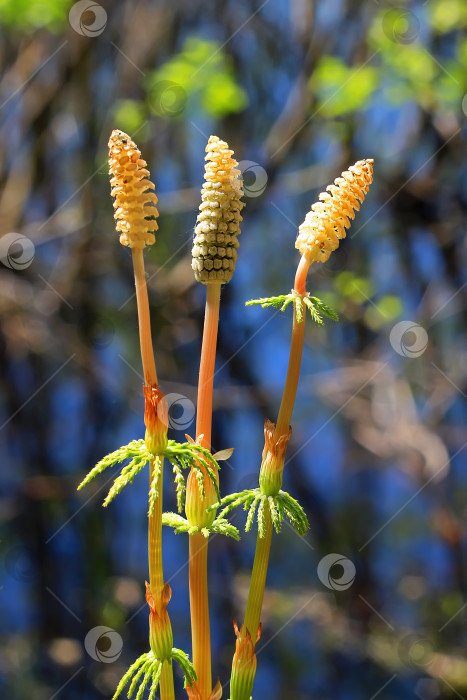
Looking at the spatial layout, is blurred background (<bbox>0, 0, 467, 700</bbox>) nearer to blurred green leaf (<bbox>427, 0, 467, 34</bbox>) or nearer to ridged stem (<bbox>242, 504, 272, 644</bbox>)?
blurred green leaf (<bbox>427, 0, 467, 34</bbox>)

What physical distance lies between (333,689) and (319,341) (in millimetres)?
636

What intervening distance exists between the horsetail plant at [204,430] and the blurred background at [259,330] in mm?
1001

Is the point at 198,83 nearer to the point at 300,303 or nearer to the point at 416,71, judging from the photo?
the point at 416,71

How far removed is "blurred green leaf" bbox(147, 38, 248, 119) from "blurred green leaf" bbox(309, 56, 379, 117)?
0.50 ft

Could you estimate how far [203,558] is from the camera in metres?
0.35

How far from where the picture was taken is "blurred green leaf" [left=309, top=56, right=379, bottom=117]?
1325mm

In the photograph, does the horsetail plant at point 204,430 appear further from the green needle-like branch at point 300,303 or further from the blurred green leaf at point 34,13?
the blurred green leaf at point 34,13

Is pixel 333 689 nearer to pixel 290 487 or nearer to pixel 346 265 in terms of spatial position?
pixel 290 487

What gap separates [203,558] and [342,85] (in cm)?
117

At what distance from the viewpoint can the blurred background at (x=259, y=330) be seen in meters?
1.35

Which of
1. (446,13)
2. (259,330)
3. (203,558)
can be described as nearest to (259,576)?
(203,558)

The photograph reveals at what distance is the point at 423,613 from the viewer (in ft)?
4.50

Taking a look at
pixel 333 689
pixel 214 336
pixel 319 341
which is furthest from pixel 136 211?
pixel 333 689

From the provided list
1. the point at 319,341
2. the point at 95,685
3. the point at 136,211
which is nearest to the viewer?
the point at 136,211
